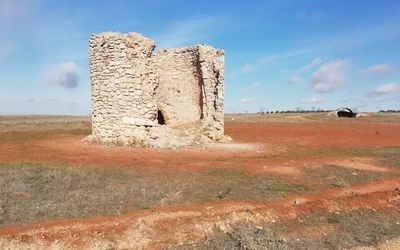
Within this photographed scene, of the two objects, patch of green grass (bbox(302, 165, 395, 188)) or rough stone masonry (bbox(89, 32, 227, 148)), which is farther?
rough stone masonry (bbox(89, 32, 227, 148))

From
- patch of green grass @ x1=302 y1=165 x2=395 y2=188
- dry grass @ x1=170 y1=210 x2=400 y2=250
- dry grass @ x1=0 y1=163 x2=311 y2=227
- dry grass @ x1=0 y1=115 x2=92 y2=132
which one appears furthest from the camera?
dry grass @ x1=0 y1=115 x2=92 y2=132

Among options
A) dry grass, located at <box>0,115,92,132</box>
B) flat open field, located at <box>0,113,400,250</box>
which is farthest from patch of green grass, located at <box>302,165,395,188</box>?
dry grass, located at <box>0,115,92,132</box>

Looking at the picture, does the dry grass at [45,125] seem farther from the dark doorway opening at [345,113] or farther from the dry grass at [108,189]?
the dark doorway opening at [345,113]

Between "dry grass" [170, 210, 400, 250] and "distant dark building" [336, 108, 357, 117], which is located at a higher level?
"distant dark building" [336, 108, 357, 117]

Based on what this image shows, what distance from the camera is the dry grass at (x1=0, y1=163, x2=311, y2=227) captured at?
6551 mm

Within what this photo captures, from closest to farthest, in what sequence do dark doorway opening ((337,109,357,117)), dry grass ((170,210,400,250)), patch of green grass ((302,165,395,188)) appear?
dry grass ((170,210,400,250))
patch of green grass ((302,165,395,188))
dark doorway opening ((337,109,357,117))

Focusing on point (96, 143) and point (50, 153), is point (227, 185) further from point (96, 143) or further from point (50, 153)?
point (96, 143)

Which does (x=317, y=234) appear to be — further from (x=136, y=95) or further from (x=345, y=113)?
(x=345, y=113)

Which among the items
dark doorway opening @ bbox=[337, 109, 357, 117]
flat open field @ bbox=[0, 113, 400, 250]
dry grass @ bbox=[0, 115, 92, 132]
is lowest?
flat open field @ bbox=[0, 113, 400, 250]

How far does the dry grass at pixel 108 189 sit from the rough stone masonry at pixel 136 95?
5.58 metres

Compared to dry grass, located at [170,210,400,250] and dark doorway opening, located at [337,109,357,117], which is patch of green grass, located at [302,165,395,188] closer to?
dry grass, located at [170,210,400,250]

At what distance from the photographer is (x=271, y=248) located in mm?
5398

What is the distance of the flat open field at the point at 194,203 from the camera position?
568 centimetres

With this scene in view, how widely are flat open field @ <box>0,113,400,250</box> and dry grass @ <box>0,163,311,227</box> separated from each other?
24mm
